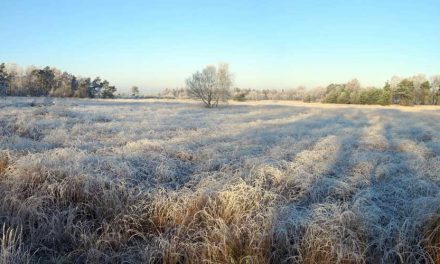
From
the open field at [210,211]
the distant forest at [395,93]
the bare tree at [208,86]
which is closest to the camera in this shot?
the open field at [210,211]

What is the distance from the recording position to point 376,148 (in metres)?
12.8

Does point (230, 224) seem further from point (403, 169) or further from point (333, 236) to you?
point (403, 169)

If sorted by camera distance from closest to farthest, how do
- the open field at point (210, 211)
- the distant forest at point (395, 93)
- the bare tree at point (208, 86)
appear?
the open field at point (210, 211) < the bare tree at point (208, 86) < the distant forest at point (395, 93)

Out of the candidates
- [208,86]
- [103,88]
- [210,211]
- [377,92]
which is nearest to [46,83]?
[103,88]

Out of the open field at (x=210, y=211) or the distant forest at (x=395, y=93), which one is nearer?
the open field at (x=210, y=211)

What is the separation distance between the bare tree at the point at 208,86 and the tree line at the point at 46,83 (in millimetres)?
26628

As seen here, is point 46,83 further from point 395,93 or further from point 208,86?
point 395,93

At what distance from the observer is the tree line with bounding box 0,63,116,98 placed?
64125 mm

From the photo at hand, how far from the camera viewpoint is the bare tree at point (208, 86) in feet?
170

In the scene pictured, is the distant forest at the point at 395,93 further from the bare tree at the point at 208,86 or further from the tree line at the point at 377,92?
the bare tree at the point at 208,86

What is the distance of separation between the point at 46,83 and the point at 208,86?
113 ft

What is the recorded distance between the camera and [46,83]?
223ft

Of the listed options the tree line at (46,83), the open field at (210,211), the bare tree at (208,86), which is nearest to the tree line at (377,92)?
the bare tree at (208,86)

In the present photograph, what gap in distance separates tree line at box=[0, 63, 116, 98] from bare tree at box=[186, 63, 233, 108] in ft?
87.4
